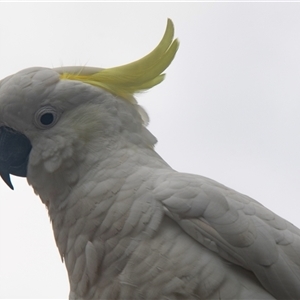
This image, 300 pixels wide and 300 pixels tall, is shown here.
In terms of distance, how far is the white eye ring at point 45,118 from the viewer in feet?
7.46

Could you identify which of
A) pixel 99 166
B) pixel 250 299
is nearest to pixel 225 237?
pixel 250 299

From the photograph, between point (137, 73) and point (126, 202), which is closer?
point (126, 202)

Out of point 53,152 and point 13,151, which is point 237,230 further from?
point 13,151

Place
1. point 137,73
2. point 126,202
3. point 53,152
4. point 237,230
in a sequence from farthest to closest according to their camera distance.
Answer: point 137,73 → point 53,152 → point 126,202 → point 237,230

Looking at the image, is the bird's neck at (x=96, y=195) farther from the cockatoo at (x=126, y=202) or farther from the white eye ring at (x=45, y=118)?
the white eye ring at (x=45, y=118)

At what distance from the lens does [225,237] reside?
1.96 meters

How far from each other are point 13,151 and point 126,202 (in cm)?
55

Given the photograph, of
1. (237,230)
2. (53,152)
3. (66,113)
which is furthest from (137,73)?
(237,230)

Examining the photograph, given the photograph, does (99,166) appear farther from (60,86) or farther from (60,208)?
(60,86)

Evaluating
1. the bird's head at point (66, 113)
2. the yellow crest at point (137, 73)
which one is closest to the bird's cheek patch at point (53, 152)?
the bird's head at point (66, 113)

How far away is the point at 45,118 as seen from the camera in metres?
2.28

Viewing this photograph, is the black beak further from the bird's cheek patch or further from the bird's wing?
the bird's wing

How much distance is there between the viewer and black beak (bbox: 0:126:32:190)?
2.30 metres

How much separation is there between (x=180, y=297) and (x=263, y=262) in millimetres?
311
